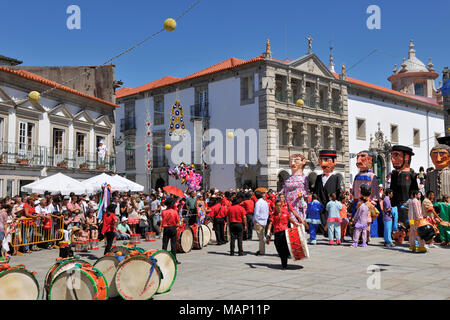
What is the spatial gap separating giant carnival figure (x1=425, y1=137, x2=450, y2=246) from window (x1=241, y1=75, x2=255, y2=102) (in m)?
17.4

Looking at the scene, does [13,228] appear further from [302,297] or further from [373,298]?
[373,298]

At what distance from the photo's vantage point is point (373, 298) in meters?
6.60

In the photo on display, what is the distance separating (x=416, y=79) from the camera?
163ft

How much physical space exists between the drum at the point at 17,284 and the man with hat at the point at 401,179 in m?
10.9

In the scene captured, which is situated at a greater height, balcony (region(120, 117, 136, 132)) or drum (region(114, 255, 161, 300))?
balcony (region(120, 117, 136, 132))

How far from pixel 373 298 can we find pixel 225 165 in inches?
978

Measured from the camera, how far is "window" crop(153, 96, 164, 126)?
1409 inches

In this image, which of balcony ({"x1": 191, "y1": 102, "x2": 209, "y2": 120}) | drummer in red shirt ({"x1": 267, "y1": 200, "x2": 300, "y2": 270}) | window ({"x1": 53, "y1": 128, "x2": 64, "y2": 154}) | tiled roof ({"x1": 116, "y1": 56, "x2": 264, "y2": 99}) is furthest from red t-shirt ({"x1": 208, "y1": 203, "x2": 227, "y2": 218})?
balcony ({"x1": 191, "y1": 102, "x2": 209, "y2": 120})

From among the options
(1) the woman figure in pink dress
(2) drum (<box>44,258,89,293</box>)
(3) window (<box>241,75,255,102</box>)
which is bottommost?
(2) drum (<box>44,258,89,293</box>)

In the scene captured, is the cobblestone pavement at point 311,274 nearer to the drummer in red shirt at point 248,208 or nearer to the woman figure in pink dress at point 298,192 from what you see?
the drummer in red shirt at point 248,208

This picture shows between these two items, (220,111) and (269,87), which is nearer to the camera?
(269,87)

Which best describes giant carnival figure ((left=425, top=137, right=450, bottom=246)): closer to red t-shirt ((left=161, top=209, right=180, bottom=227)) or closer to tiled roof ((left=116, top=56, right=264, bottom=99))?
red t-shirt ((left=161, top=209, right=180, bottom=227))

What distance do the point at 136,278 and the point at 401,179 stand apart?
10.1m

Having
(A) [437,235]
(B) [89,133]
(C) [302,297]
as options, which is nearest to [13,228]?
(C) [302,297]
